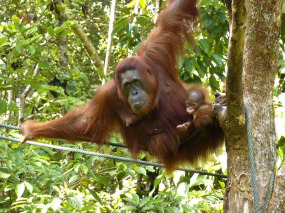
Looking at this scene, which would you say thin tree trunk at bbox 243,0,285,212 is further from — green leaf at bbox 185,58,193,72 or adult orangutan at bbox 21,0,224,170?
green leaf at bbox 185,58,193,72

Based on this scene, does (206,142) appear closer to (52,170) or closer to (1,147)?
(52,170)

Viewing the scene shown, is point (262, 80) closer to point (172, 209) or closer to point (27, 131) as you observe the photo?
point (172, 209)

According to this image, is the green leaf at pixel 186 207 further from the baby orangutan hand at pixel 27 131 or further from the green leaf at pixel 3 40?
the green leaf at pixel 3 40

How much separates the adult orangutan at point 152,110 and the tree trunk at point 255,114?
1.88 ft

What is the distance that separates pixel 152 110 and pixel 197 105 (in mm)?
408

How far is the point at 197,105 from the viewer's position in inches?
121

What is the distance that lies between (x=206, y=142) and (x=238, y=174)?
93 cm

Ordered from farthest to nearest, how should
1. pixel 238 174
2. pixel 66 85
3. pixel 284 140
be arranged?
pixel 66 85, pixel 284 140, pixel 238 174

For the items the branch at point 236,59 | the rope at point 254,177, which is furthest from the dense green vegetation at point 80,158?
the branch at point 236,59

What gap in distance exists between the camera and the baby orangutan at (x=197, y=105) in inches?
114

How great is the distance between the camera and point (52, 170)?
3.52 meters

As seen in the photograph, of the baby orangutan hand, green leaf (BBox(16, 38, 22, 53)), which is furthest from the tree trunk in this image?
Result: green leaf (BBox(16, 38, 22, 53))

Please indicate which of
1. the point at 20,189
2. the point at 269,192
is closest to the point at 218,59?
the point at 269,192

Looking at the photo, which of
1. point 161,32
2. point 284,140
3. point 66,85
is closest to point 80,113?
point 161,32
